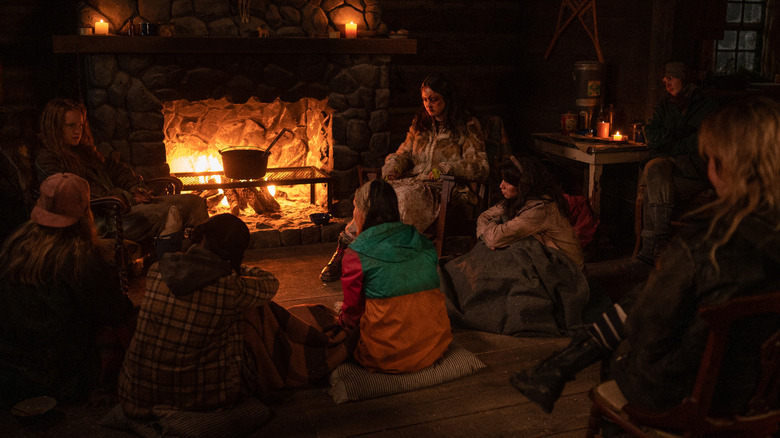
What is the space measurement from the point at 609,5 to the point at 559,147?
4.46 ft

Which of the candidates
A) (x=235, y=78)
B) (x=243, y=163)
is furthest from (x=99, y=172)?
(x=235, y=78)

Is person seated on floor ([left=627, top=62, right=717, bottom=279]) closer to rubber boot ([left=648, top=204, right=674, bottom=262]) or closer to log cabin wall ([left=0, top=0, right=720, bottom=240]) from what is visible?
rubber boot ([left=648, top=204, right=674, bottom=262])

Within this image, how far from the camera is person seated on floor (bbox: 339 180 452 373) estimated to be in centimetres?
323

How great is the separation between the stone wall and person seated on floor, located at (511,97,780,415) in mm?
4071

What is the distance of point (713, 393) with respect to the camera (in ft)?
6.38

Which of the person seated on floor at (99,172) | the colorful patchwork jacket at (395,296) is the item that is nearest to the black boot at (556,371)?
the colorful patchwork jacket at (395,296)

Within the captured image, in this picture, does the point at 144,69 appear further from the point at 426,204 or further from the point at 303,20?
the point at 426,204

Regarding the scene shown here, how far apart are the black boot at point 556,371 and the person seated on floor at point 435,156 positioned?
284 cm

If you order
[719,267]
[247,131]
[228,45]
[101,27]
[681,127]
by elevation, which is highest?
[101,27]

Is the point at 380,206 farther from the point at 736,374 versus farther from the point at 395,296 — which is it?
the point at 736,374

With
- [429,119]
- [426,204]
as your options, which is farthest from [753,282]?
[429,119]

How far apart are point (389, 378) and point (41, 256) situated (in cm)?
166

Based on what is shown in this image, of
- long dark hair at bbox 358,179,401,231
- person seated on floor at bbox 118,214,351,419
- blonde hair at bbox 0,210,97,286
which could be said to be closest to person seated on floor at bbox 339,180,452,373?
long dark hair at bbox 358,179,401,231

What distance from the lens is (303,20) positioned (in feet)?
18.4
